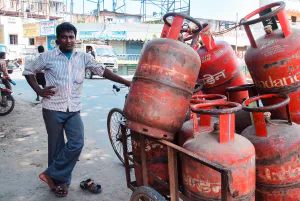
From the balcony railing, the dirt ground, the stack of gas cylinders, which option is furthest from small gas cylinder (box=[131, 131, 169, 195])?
the balcony railing

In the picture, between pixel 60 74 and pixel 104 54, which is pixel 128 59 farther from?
pixel 60 74

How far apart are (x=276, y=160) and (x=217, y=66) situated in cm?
103

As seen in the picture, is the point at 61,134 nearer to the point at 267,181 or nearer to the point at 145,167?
the point at 145,167

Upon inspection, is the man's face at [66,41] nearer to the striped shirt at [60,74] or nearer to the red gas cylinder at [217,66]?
the striped shirt at [60,74]

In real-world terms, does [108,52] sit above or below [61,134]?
above

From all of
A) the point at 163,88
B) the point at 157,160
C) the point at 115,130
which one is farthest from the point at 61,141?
the point at 115,130

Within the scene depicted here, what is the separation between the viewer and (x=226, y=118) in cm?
189

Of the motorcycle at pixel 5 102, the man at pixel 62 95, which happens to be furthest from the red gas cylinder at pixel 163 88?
the motorcycle at pixel 5 102

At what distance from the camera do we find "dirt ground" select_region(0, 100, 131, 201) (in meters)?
3.11

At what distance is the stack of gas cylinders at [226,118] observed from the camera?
1895 millimetres

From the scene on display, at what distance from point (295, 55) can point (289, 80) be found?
19 centimetres

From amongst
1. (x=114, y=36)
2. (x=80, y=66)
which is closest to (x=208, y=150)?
(x=80, y=66)

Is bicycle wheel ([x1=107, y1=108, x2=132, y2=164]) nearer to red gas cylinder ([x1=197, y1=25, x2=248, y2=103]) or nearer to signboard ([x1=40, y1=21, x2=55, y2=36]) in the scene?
red gas cylinder ([x1=197, y1=25, x2=248, y2=103])

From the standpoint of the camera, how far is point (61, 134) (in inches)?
121
